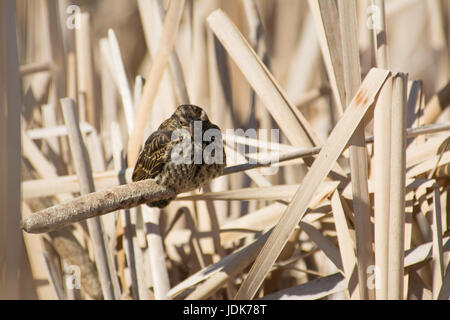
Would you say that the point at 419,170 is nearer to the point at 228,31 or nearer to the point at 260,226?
the point at 260,226

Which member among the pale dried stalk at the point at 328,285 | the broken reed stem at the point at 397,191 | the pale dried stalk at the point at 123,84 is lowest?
the pale dried stalk at the point at 328,285

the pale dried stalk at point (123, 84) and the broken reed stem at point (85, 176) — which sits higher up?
the pale dried stalk at point (123, 84)

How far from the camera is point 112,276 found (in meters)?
2.28

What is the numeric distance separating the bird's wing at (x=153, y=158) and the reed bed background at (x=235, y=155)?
14 cm

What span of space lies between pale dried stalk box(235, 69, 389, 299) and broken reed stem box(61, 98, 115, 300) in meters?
0.77

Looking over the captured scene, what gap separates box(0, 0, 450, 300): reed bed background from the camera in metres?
1.79

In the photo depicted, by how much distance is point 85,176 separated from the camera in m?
2.17

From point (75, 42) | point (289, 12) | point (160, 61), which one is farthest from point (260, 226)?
point (289, 12)

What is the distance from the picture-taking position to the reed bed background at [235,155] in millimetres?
1788

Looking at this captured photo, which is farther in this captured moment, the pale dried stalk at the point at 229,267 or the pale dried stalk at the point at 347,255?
the pale dried stalk at the point at 229,267

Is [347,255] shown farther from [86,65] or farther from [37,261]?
[86,65]

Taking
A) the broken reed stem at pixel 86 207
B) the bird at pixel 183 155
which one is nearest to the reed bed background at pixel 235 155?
the broken reed stem at pixel 86 207

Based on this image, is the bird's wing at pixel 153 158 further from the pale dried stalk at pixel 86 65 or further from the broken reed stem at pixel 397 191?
the broken reed stem at pixel 397 191


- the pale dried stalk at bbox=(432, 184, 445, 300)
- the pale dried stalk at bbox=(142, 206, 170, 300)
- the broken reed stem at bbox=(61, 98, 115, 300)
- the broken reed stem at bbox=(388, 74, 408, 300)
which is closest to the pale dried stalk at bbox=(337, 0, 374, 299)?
the broken reed stem at bbox=(388, 74, 408, 300)
